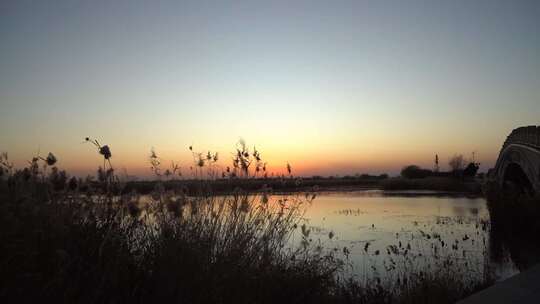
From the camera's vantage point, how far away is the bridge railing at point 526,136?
2343 centimetres

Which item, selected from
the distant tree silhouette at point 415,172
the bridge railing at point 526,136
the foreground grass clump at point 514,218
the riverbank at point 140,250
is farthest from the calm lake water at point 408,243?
the distant tree silhouette at point 415,172

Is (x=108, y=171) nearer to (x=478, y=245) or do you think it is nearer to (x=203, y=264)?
(x=203, y=264)

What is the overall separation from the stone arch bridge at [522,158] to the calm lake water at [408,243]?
9.60 ft

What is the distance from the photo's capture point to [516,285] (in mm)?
7074

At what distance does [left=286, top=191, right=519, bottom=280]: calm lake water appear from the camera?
11.2 metres

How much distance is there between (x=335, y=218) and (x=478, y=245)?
9707 millimetres

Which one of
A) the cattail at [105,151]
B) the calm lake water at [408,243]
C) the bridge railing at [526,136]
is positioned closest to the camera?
the cattail at [105,151]

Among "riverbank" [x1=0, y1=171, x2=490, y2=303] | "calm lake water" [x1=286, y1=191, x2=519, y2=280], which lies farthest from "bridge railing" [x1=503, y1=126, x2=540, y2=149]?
"riverbank" [x1=0, y1=171, x2=490, y2=303]

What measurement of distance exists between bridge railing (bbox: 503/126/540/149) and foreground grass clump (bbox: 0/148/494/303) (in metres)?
19.1

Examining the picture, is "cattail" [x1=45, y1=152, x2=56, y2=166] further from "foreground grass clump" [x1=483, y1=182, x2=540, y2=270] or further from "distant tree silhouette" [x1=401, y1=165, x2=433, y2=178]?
"distant tree silhouette" [x1=401, y1=165, x2=433, y2=178]

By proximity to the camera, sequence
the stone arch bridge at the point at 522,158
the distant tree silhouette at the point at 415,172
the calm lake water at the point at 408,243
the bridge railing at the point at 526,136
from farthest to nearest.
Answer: the distant tree silhouette at the point at 415,172 < the bridge railing at the point at 526,136 < the stone arch bridge at the point at 522,158 < the calm lake water at the point at 408,243

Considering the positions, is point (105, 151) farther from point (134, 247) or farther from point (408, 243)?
point (408, 243)

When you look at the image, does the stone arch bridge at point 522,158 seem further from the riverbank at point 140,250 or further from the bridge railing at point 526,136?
the riverbank at point 140,250

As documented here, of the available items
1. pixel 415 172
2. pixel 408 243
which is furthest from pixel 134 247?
pixel 415 172
